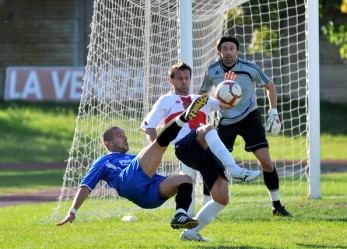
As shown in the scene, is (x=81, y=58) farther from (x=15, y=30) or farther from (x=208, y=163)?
(x=208, y=163)

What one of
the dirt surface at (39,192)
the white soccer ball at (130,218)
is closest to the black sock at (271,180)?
the white soccer ball at (130,218)

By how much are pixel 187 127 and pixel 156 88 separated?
14.8 feet

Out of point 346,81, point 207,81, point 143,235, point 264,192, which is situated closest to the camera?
point 143,235

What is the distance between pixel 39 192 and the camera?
19.0 meters

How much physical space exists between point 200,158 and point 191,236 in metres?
0.77

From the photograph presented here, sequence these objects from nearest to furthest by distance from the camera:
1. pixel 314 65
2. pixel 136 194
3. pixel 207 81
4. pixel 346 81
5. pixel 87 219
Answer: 1. pixel 136 194
2. pixel 207 81
3. pixel 87 219
4. pixel 314 65
5. pixel 346 81

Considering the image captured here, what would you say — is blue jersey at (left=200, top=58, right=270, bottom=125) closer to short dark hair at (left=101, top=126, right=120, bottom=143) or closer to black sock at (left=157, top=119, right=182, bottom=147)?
short dark hair at (left=101, top=126, right=120, bottom=143)

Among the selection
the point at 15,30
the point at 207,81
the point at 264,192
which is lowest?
the point at 264,192

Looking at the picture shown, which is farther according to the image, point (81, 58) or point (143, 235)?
point (81, 58)

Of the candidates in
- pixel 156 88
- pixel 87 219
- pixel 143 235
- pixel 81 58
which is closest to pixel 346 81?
pixel 81 58

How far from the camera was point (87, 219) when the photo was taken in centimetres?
1306

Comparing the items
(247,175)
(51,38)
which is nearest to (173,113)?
(247,175)

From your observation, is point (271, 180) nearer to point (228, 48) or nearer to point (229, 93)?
point (228, 48)

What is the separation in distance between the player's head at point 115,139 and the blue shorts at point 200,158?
1.92 feet
